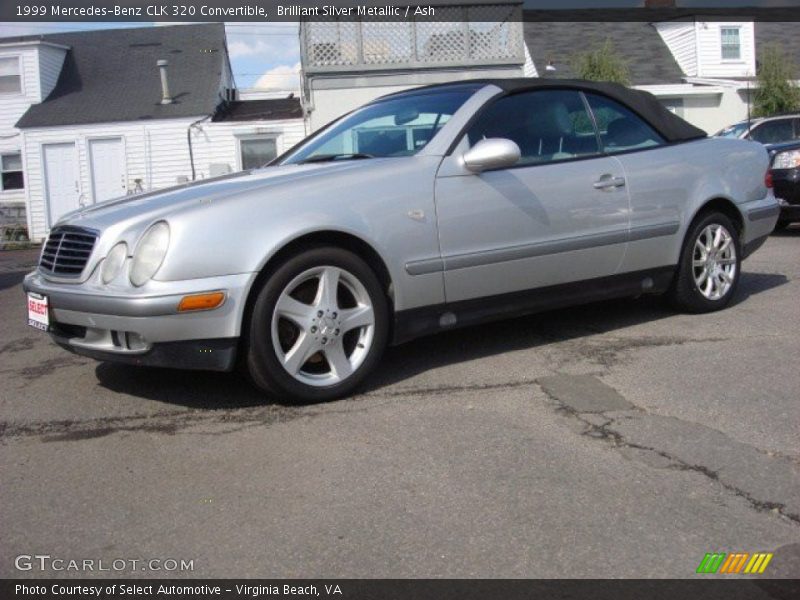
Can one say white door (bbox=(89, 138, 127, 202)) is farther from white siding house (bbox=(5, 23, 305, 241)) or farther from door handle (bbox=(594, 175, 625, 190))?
door handle (bbox=(594, 175, 625, 190))

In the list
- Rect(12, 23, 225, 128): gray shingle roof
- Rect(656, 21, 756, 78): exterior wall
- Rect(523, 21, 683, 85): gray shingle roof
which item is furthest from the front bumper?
Rect(656, 21, 756, 78): exterior wall

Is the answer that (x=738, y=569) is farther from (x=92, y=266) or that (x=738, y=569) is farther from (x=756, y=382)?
(x=92, y=266)

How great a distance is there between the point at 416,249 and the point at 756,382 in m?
1.87

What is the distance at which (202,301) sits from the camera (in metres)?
3.96

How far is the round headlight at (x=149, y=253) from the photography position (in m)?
3.97

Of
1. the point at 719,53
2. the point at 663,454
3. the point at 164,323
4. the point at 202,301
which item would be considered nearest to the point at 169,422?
the point at 164,323

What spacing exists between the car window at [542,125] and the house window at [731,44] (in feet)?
85.0

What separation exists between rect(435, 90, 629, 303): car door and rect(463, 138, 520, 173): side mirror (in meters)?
0.07

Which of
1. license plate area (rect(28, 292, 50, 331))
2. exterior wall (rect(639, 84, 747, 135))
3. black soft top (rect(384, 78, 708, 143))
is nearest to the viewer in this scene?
license plate area (rect(28, 292, 50, 331))

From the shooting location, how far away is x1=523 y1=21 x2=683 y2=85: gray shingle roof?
27.5 m

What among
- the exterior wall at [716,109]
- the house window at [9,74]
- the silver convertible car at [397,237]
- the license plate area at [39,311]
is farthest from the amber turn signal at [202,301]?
the exterior wall at [716,109]

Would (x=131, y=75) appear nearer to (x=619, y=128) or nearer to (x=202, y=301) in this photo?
(x=619, y=128)

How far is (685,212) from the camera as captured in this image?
5699 mm
